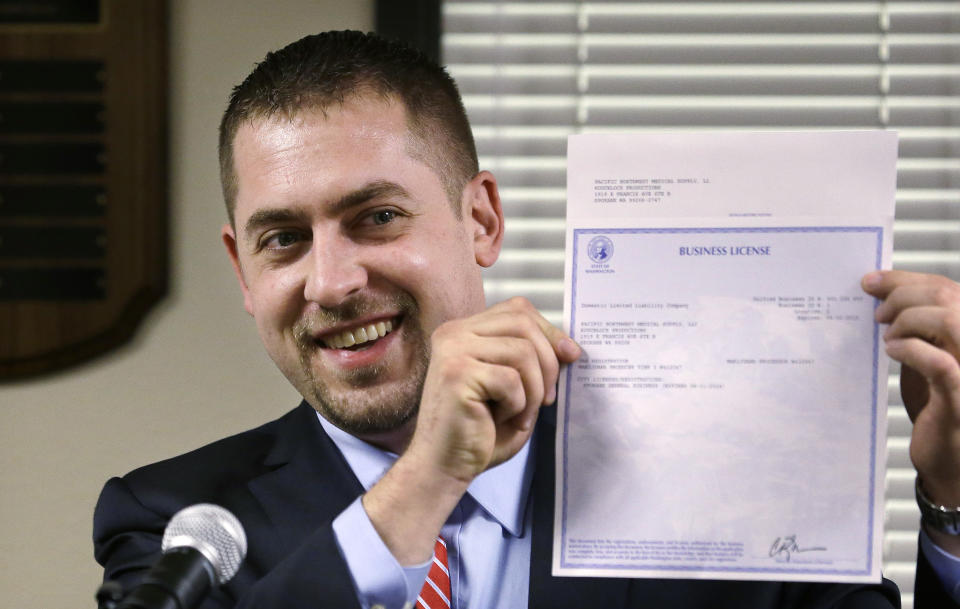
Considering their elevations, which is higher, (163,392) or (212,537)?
(212,537)

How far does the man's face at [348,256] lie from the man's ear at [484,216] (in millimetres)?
114

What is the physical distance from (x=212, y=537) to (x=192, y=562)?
0.03m

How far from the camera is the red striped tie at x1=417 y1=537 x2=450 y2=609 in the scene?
1.20 m

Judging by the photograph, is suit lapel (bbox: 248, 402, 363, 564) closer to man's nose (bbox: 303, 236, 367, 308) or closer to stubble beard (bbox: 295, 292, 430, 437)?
stubble beard (bbox: 295, 292, 430, 437)

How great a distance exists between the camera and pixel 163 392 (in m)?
2.21

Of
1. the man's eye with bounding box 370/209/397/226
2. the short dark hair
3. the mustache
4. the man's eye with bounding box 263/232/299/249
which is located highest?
the short dark hair

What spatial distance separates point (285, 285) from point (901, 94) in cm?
166

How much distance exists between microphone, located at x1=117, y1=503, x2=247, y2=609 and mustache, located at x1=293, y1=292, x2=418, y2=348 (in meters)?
0.44

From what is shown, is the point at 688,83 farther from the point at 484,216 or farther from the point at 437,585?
the point at 437,585

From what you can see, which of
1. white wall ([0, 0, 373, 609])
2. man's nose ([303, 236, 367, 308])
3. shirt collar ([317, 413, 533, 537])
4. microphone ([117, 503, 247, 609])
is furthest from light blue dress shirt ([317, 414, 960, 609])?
white wall ([0, 0, 373, 609])

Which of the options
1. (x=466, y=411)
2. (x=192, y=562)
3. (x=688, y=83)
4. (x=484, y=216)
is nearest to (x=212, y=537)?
(x=192, y=562)

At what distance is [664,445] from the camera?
999mm

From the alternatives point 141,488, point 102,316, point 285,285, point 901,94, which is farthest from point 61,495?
point 901,94

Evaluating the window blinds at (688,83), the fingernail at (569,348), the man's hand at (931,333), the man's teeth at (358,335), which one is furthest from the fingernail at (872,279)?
the window blinds at (688,83)
